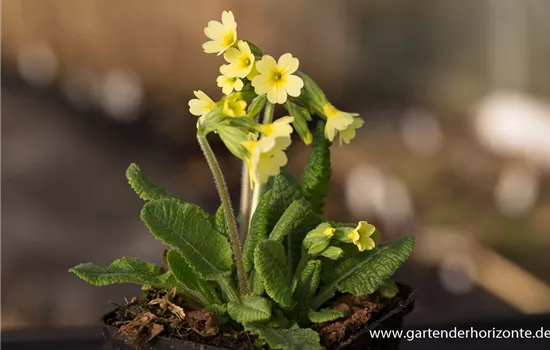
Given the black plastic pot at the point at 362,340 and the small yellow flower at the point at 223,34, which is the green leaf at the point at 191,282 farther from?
the small yellow flower at the point at 223,34

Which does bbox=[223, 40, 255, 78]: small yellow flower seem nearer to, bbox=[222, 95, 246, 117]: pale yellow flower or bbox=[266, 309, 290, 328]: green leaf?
bbox=[222, 95, 246, 117]: pale yellow flower

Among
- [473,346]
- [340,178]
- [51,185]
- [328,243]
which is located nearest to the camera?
[328,243]

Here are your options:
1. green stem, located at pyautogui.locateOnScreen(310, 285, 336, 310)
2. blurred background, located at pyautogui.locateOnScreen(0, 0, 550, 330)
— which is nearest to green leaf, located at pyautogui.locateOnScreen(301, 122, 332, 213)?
green stem, located at pyautogui.locateOnScreen(310, 285, 336, 310)

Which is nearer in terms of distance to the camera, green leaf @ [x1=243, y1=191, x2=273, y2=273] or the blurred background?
green leaf @ [x1=243, y1=191, x2=273, y2=273]

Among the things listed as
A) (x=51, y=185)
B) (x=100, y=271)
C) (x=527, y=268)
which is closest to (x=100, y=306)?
(x=51, y=185)

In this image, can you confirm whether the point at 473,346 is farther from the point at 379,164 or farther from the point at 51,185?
the point at 51,185
